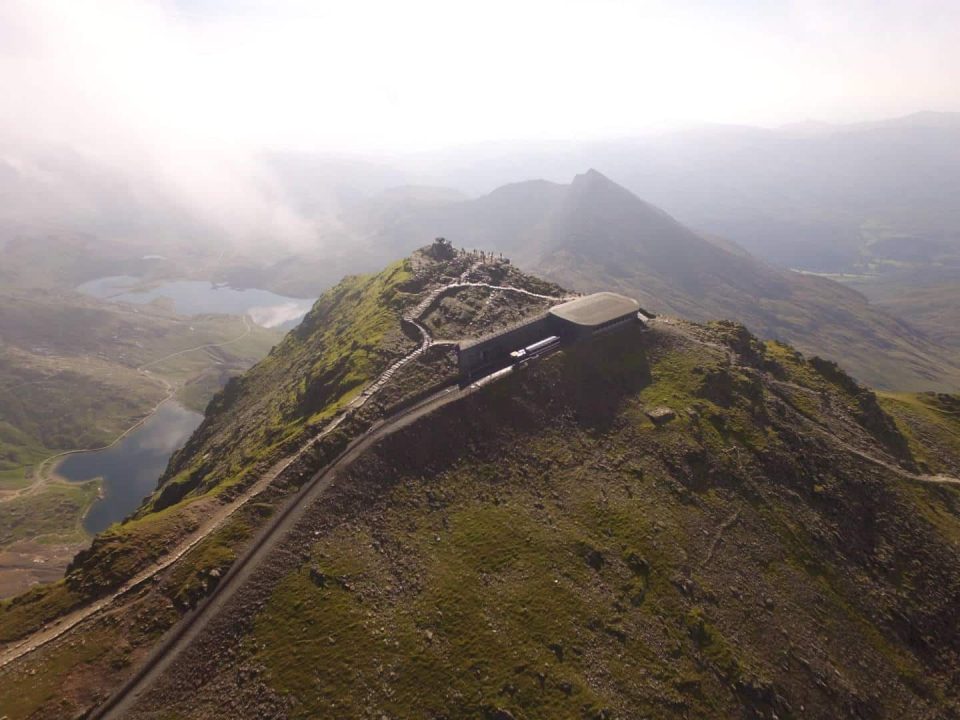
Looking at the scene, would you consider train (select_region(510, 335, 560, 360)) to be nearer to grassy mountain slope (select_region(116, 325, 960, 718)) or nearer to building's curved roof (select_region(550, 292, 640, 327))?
grassy mountain slope (select_region(116, 325, 960, 718))

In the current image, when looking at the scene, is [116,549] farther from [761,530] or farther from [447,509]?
[761,530]

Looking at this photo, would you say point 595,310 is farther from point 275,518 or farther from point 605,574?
point 275,518

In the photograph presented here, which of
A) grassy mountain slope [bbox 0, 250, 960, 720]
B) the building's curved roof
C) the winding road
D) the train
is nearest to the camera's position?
grassy mountain slope [bbox 0, 250, 960, 720]

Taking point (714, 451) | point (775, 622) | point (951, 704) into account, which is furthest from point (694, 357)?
point (951, 704)

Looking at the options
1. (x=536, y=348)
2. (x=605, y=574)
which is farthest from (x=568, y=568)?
(x=536, y=348)

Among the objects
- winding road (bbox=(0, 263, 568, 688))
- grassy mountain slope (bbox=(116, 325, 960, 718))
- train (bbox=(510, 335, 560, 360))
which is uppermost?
train (bbox=(510, 335, 560, 360))

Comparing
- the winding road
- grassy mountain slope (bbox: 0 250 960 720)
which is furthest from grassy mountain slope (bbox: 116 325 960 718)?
the winding road
